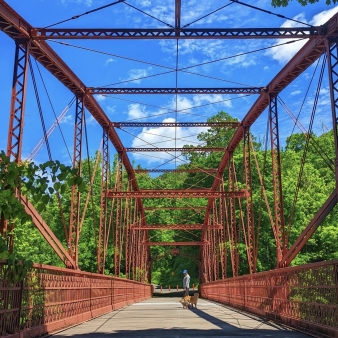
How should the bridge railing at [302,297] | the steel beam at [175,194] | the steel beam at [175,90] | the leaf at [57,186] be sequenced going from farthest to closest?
the steel beam at [175,194], the steel beam at [175,90], the bridge railing at [302,297], the leaf at [57,186]

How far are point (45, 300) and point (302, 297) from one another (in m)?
5.57

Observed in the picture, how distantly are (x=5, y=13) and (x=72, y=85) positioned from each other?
21.3ft

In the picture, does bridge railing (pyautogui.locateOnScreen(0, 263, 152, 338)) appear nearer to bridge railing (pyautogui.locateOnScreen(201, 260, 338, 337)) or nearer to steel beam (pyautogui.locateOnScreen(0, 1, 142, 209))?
bridge railing (pyautogui.locateOnScreen(201, 260, 338, 337))

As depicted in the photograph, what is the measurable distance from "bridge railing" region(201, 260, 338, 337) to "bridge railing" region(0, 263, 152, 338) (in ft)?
17.6

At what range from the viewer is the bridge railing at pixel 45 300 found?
7605mm

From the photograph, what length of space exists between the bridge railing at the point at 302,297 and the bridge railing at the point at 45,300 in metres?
5.38

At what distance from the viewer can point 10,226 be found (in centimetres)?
1016

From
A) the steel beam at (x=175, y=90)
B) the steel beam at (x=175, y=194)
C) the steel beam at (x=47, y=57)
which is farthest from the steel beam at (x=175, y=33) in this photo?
the steel beam at (x=175, y=194)

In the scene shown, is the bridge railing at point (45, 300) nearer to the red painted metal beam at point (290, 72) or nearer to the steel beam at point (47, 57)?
the steel beam at point (47, 57)

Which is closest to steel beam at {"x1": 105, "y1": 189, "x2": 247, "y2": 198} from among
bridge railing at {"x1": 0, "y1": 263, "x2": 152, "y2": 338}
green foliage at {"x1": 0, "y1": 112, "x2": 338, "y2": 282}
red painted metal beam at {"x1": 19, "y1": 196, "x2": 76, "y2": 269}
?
green foliage at {"x1": 0, "y1": 112, "x2": 338, "y2": 282}

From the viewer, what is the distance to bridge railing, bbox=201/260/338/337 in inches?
334

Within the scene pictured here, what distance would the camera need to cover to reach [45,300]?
9844mm

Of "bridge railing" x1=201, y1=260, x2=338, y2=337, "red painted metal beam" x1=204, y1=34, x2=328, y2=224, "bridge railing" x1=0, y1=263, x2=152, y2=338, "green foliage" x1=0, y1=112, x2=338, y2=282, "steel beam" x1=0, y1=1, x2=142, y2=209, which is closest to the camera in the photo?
"bridge railing" x1=0, y1=263, x2=152, y2=338

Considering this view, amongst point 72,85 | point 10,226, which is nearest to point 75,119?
point 72,85
